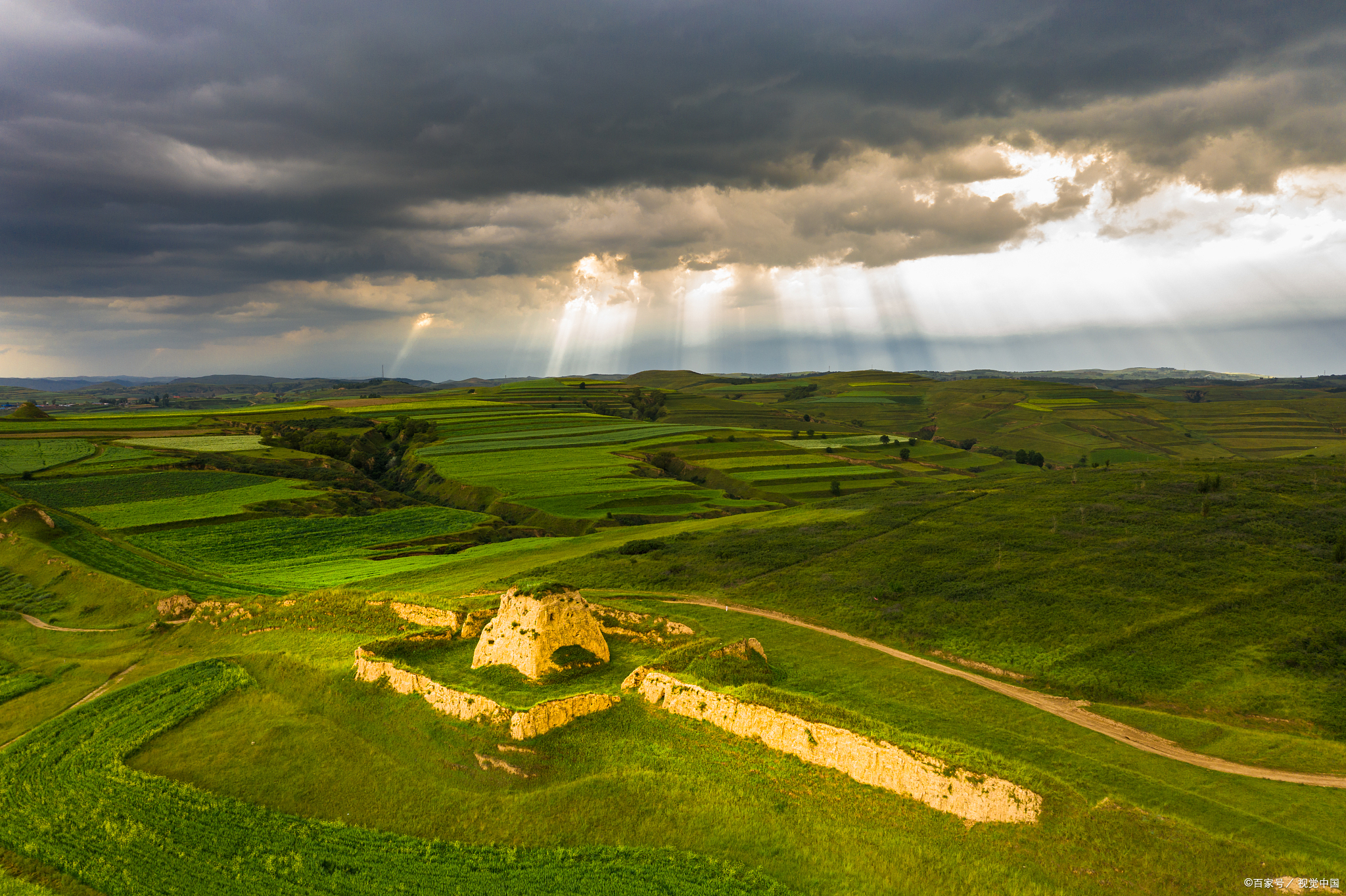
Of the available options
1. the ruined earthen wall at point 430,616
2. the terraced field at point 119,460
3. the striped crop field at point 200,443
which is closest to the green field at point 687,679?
the ruined earthen wall at point 430,616

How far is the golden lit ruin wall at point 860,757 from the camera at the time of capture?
69.1 ft

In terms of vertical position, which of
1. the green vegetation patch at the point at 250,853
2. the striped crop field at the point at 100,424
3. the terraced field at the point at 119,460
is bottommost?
the green vegetation patch at the point at 250,853

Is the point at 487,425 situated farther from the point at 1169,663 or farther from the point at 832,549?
the point at 1169,663

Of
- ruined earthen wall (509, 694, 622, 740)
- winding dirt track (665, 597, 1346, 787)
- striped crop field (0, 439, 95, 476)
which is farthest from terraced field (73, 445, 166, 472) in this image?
winding dirt track (665, 597, 1346, 787)

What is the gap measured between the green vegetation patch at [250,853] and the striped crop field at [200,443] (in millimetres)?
120585

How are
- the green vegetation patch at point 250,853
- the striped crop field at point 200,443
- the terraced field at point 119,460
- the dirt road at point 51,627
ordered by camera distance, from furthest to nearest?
the striped crop field at point 200,443
the terraced field at point 119,460
the dirt road at point 51,627
the green vegetation patch at point 250,853

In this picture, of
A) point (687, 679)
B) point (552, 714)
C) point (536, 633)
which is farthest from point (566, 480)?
point (552, 714)

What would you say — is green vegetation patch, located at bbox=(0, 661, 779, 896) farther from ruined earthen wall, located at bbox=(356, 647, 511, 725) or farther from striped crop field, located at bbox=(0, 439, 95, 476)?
striped crop field, located at bbox=(0, 439, 95, 476)

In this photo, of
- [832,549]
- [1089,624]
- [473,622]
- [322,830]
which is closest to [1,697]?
[473,622]

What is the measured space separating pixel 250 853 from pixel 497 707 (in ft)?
31.4

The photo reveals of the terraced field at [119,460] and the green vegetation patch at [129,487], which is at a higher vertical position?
the terraced field at [119,460]

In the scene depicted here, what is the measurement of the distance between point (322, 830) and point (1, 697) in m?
28.7

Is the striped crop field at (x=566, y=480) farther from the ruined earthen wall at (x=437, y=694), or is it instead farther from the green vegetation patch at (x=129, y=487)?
the ruined earthen wall at (x=437, y=694)

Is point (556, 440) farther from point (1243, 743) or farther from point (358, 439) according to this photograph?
point (1243, 743)
